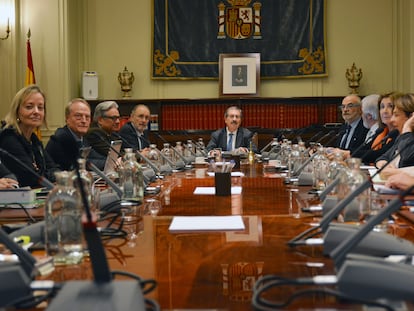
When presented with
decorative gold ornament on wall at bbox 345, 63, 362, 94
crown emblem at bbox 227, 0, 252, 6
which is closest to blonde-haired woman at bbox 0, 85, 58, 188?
crown emblem at bbox 227, 0, 252, 6

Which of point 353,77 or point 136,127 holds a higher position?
point 353,77

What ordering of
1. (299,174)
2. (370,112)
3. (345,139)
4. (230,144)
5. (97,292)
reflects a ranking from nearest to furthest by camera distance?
(97,292), (299,174), (370,112), (345,139), (230,144)

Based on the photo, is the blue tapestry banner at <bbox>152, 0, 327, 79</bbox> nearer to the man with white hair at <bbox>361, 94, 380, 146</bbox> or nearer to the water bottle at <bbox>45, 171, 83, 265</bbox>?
the man with white hair at <bbox>361, 94, 380, 146</bbox>

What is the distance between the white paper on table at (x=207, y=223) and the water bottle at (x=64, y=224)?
1.16 feet

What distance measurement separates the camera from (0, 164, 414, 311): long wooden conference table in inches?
40.1

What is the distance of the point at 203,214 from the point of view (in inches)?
78.8

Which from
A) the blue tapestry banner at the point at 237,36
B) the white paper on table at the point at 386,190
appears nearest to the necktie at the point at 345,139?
the blue tapestry banner at the point at 237,36

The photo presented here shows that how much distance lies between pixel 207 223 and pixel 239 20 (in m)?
6.39

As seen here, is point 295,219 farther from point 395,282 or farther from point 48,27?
point 48,27

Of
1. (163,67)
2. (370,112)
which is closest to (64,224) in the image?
(370,112)

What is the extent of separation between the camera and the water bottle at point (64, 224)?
1335 millimetres

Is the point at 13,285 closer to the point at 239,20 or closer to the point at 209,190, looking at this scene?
the point at 209,190

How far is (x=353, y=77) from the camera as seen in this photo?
7613 mm

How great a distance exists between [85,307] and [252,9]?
24.2 ft
